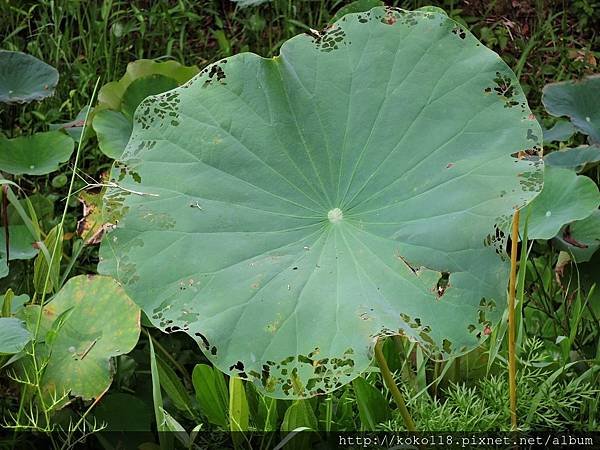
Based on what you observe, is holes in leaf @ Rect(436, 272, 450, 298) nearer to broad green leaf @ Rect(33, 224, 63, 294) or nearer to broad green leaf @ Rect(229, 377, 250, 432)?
broad green leaf @ Rect(229, 377, 250, 432)

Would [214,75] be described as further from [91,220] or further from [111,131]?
[111,131]

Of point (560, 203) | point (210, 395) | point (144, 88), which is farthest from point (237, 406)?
point (144, 88)

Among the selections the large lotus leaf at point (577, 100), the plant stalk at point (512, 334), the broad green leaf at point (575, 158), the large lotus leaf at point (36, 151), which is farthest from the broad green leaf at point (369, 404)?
the large lotus leaf at point (36, 151)

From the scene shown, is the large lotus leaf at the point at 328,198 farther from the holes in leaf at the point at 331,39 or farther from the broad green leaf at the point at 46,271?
the broad green leaf at the point at 46,271

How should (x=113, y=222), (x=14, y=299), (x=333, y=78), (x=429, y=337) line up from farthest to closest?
(x=14, y=299) → (x=333, y=78) → (x=113, y=222) → (x=429, y=337)

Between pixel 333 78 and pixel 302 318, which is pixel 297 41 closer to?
pixel 333 78

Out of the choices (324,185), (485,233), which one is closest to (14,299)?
(324,185)
